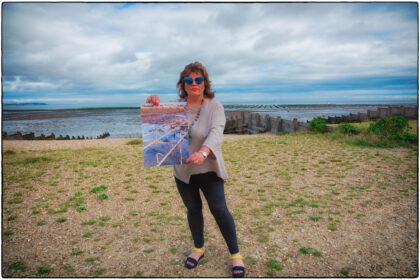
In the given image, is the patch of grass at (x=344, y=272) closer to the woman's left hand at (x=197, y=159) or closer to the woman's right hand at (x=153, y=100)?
the woman's left hand at (x=197, y=159)

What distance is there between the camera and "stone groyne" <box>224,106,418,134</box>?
16.1 meters

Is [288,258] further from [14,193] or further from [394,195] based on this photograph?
[14,193]

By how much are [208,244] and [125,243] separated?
3.73 ft

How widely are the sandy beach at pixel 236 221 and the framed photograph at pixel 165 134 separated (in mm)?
1460

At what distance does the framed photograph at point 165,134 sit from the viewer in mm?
2346

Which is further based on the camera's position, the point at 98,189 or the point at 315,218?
the point at 98,189

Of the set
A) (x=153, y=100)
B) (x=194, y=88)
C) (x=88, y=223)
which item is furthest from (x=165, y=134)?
(x=88, y=223)

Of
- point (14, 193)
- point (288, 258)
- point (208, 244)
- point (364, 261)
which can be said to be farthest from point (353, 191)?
point (14, 193)

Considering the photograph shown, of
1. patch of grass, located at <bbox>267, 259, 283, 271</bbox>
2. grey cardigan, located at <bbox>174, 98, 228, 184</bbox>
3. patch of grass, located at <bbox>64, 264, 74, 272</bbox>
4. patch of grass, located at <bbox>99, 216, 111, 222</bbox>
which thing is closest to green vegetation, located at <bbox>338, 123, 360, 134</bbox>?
patch of grass, located at <bbox>267, 259, 283, 271</bbox>

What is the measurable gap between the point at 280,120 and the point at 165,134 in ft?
50.9

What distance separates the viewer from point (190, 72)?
248cm

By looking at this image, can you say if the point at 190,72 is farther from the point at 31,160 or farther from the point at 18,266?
the point at 31,160

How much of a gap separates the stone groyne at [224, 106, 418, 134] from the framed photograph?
12576 millimetres

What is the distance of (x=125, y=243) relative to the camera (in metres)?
3.54
